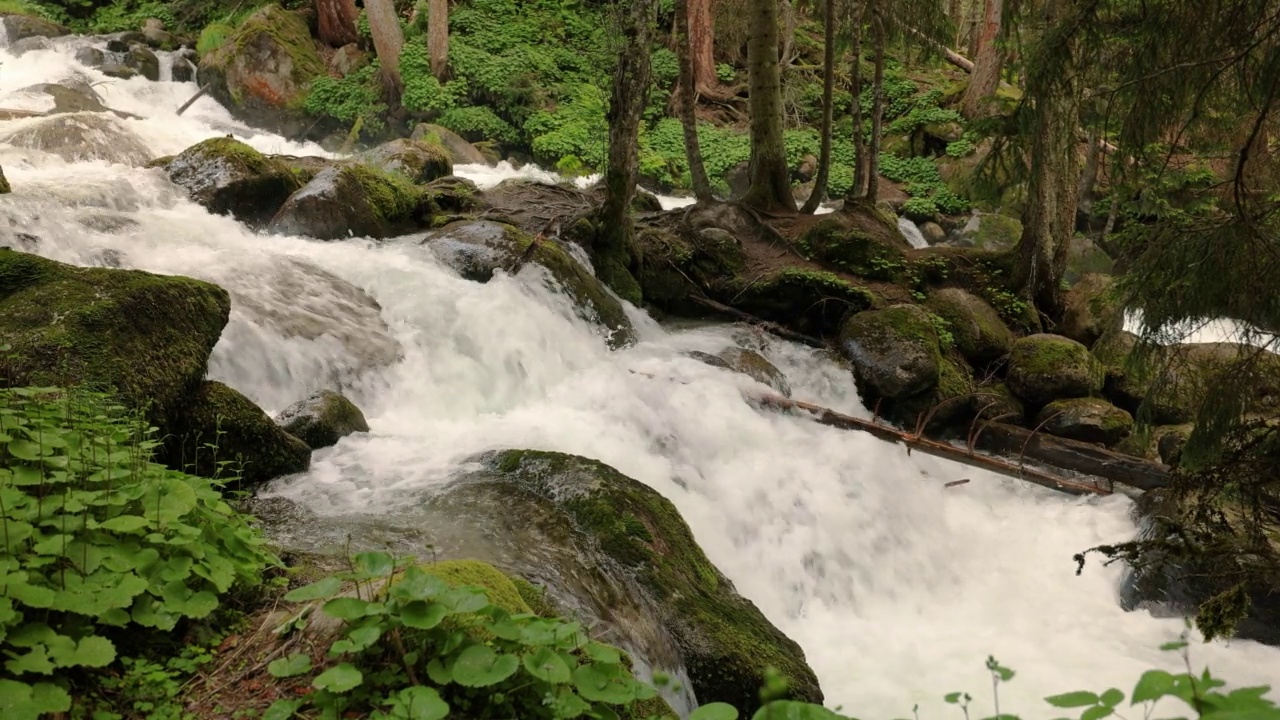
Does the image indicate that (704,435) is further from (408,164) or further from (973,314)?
(408,164)

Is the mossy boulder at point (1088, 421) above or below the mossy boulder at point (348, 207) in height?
below

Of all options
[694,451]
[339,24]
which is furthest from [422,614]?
[339,24]

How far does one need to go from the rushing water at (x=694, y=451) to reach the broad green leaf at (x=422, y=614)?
103 inches

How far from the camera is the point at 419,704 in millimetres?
2016

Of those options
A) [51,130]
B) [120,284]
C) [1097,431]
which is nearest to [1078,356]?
[1097,431]

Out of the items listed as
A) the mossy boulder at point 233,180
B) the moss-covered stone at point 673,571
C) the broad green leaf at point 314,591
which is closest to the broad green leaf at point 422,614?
the broad green leaf at point 314,591

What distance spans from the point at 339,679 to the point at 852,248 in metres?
10.7

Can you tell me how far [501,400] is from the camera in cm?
780

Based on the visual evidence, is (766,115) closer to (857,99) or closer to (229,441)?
(857,99)

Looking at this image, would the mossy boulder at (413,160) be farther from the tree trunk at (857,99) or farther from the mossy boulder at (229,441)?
the mossy boulder at (229,441)

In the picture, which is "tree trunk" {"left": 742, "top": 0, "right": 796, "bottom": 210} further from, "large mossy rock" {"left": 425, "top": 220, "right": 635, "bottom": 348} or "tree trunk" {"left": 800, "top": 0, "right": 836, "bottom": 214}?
"large mossy rock" {"left": 425, "top": 220, "right": 635, "bottom": 348}

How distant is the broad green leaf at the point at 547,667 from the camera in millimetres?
2076

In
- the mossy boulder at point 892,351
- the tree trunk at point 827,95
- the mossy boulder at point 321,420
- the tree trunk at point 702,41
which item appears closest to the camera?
the mossy boulder at point 321,420

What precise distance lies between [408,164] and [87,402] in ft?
34.6
